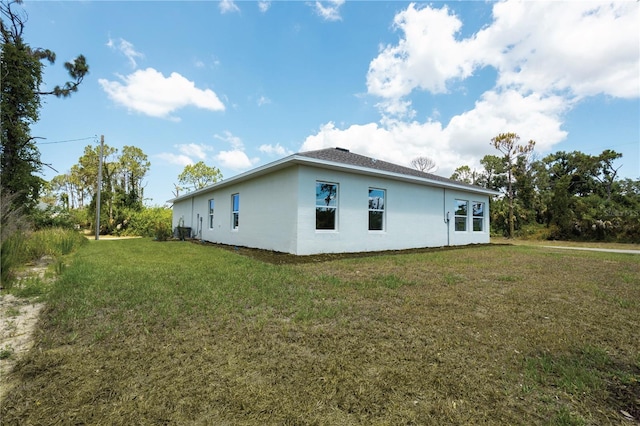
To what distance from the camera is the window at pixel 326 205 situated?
8.91 meters

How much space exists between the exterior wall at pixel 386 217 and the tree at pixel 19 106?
11913 mm

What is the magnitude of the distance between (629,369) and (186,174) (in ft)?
141

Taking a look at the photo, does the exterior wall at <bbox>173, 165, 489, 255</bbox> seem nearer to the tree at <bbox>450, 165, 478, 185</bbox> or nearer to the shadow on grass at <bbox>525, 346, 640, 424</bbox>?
the shadow on grass at <bbox>525, 346, 640, 424</bbox>

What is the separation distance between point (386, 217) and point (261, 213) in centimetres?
462

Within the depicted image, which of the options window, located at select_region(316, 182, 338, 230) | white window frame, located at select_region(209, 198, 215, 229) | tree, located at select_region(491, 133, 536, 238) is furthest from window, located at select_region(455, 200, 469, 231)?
white window frame, located at select_region(209, 198, 215, 229)

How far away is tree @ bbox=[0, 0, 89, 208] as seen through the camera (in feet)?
38.2

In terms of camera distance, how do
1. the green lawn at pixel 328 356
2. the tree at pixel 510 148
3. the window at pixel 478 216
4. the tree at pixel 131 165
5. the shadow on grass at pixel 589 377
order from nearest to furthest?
the green lawn at pixel 328 356, the shadow on grass at pixel 589 377, the window at pixel 478 216, the tree at pixel 510 148, the tree at pixel 131 165

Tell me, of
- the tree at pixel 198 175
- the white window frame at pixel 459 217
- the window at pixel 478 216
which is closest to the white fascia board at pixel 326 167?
the white window frame at pixel 459 217

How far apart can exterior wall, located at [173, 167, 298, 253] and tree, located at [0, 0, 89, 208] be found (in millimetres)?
7647

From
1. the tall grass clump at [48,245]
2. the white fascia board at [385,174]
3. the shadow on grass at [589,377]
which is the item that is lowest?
the shadow on grass at [589,377]

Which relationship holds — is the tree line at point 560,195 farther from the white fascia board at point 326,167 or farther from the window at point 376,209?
the window at point 376,209

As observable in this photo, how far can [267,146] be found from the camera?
19.6 metres

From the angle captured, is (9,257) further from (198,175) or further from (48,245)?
(198,175)

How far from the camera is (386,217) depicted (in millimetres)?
10438
